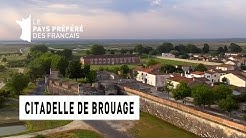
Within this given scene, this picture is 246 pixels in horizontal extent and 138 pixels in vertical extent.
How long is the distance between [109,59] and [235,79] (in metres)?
38.8

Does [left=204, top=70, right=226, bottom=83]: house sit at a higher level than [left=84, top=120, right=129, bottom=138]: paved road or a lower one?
higher

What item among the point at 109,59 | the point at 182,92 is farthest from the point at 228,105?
the point at 109,59

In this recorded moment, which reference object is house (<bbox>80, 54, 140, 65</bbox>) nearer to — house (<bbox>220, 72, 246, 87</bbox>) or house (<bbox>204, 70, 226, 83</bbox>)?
house (<bbox>204, 70, 226, 83</bbox>)

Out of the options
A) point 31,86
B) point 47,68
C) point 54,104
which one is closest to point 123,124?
point 54,104

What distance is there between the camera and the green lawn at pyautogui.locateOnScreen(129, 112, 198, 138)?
24.1 m

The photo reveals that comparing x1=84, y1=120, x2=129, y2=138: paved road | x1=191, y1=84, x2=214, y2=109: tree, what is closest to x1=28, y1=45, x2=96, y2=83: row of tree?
x1=84, y1=120, x2=129, y2=138: paved road

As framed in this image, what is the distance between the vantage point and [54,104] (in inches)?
593

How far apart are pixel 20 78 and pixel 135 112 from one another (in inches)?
939

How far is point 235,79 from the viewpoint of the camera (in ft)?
145

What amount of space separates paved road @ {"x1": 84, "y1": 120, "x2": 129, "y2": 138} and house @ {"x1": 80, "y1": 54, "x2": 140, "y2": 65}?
5018 cm

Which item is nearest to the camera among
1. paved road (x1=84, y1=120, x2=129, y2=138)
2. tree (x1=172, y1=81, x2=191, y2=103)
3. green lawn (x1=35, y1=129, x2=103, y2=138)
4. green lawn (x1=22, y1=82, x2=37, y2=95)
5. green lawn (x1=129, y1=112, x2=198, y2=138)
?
green lawn (x1=35, y1=129, x2=103, y2=138)

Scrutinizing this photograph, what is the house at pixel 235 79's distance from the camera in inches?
1692

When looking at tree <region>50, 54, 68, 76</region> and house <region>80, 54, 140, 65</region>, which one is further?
house <region>80, 54, 140, 65</region>

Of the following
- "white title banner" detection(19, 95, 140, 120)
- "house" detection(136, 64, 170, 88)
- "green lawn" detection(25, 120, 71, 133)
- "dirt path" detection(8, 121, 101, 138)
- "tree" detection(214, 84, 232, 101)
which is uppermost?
"white title banner" detection(19, 95, 140, 120)
